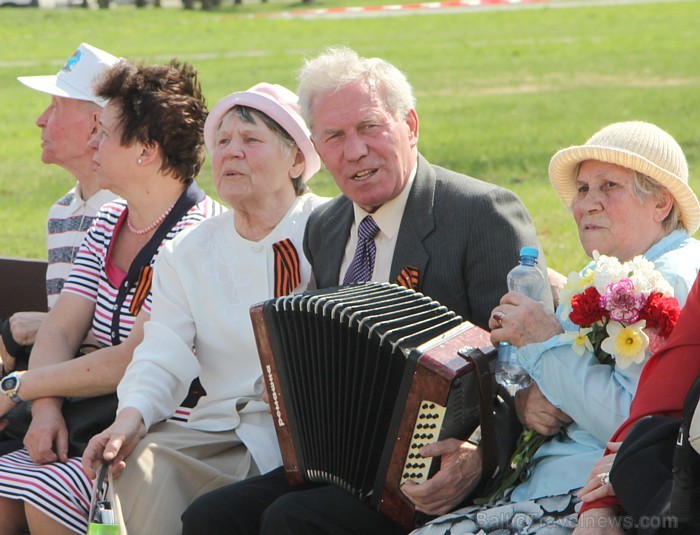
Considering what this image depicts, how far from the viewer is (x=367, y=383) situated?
3549mm

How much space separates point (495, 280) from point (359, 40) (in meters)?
26.0

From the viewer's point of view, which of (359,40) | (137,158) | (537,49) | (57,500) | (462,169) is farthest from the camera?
(359,40)

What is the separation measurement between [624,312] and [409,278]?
100cm

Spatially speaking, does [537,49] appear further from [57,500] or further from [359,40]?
[57,500]

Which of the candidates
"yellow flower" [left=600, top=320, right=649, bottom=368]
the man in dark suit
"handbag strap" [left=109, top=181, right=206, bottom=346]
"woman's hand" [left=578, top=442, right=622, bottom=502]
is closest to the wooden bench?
"handbag strap" [left=109, top=181, right=206, bottom=346]

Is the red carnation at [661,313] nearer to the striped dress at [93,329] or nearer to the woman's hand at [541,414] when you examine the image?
the woman's hand at [541,414]

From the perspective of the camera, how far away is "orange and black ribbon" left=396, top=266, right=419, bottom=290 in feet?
13.3

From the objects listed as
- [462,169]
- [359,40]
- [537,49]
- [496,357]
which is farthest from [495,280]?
[359,40]

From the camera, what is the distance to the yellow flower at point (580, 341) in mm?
3316

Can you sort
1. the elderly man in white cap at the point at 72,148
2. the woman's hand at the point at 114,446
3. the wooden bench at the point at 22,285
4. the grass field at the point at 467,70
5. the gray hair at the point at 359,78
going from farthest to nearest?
the grass field at the point at 467,70 → the wooden bench at the point at 22,285 → the elderly man in white cap at the point at 72,148 → the gray hair at the point at 359,78 → the woman's hand at the point at 114,446

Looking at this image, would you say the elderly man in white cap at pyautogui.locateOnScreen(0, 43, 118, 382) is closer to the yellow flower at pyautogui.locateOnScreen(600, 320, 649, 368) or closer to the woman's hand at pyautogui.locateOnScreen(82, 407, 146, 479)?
the woman's hand at pyautogui.locateOnScreen(82, 407, 146, 479)

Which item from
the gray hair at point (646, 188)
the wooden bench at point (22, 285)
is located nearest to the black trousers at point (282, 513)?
the gray hair at point (646, 188)

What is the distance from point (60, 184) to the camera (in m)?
13.6

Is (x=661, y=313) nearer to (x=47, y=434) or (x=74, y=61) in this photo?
(x=47, y=434)
